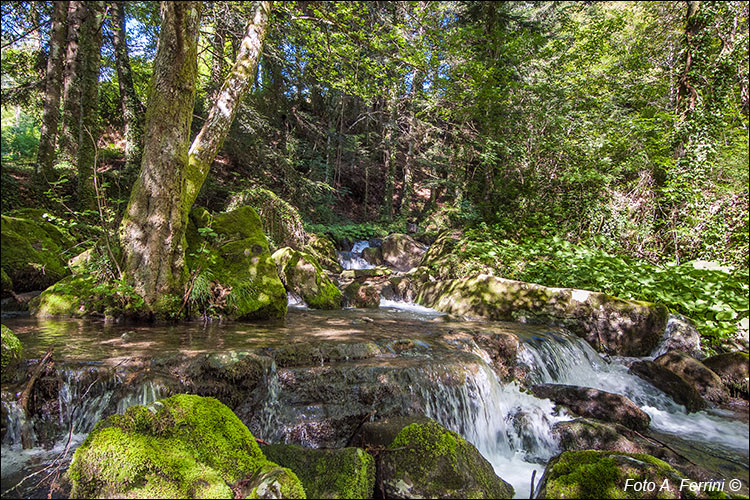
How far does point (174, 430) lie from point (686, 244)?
427 inches

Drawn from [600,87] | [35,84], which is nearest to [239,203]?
[35,84]

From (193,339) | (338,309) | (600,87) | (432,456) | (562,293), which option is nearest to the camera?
(432,456)

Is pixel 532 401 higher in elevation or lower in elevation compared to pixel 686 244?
lower

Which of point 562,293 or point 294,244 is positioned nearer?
point 562,293

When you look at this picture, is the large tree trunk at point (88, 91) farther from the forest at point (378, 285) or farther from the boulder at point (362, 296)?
the boulder at point (362, 296)

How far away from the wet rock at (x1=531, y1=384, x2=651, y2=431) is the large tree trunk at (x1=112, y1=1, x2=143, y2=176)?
11.5 meters

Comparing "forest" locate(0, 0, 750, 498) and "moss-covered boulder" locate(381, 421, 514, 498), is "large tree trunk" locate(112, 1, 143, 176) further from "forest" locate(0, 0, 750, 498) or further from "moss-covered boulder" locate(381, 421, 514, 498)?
"moss-covered boulder" locate(381, 421, 514, 498)

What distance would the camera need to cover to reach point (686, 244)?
833 cm

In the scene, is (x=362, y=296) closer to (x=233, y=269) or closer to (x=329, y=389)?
(x=233, y=269)

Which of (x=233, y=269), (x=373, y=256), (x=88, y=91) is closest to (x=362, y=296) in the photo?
(x=233, y=269)

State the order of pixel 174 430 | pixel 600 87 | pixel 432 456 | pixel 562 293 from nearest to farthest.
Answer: pixel 174 430, pixel 432 456, pixel 562 293, pixel 600 87

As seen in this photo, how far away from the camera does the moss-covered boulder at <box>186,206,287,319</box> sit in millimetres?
5949

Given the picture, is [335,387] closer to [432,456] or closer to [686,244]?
[432,456]

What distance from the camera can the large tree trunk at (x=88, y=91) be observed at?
789cm
